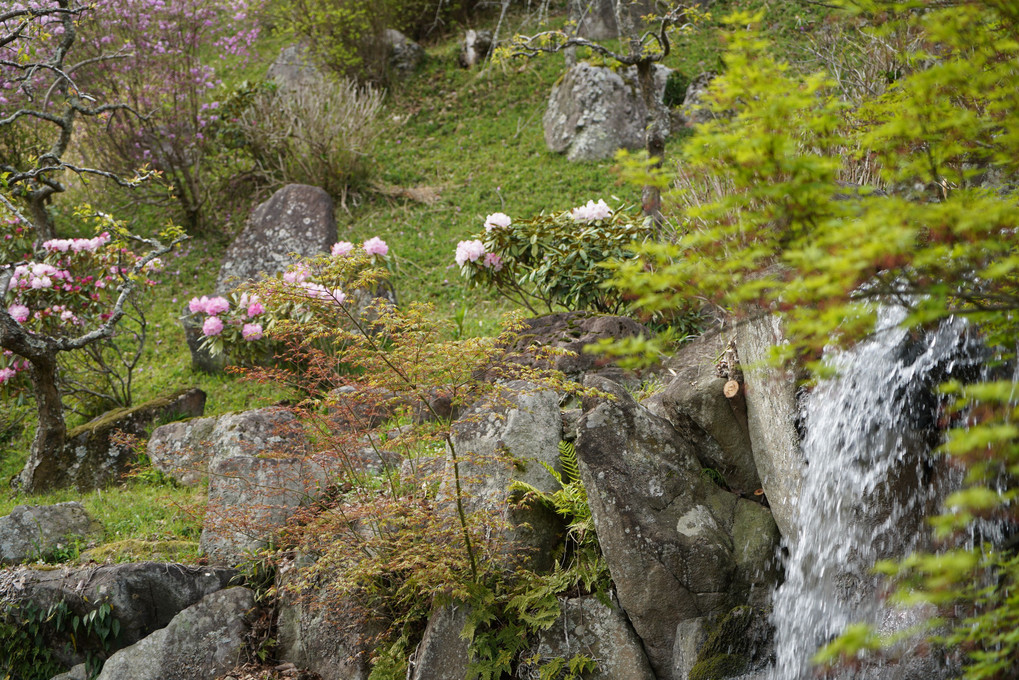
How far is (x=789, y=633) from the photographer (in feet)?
11.7

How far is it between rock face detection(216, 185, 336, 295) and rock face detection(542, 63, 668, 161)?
4.23 m

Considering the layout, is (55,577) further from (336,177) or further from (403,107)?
(403,107)

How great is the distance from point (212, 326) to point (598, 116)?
7.11 metres

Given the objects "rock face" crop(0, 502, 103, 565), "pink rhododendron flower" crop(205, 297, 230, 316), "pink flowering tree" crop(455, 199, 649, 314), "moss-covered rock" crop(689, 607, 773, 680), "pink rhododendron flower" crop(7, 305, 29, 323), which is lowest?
"moss-covered rock" crop(689, 607, 773, 680)

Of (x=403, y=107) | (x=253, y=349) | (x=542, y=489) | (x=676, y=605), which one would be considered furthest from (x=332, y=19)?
(x=676, y=605)

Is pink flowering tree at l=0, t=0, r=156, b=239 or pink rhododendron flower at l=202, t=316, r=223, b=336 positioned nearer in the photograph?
pink flowering tree at l=0, t=0, r=156, b=239

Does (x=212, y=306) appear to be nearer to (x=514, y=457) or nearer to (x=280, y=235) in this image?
(x=280, y=235)

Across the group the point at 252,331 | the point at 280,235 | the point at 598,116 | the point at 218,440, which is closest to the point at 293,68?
the point at 598,116

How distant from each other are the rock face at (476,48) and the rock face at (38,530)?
1238 centimetres

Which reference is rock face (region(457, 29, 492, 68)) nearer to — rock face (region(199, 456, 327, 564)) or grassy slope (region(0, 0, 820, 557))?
grassy slope (region(0, 0, 820, 557))

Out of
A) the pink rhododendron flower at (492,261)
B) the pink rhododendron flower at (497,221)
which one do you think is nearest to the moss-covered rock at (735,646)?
the pink rhododendron flower at (492,261)

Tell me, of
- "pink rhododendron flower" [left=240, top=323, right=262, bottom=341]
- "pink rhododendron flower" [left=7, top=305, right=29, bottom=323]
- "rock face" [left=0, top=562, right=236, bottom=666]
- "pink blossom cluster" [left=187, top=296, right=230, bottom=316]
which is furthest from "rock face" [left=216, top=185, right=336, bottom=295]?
"rock face" [left=0, top=562, right=236, bottom=666]

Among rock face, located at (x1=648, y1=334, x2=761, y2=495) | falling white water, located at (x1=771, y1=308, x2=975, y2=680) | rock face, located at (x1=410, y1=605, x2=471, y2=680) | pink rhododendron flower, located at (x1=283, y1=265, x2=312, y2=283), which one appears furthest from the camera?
pink rhododendron flower, located at (x1=283, y1=265, x2=312, y2=283)

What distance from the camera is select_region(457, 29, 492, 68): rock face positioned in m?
15.7
